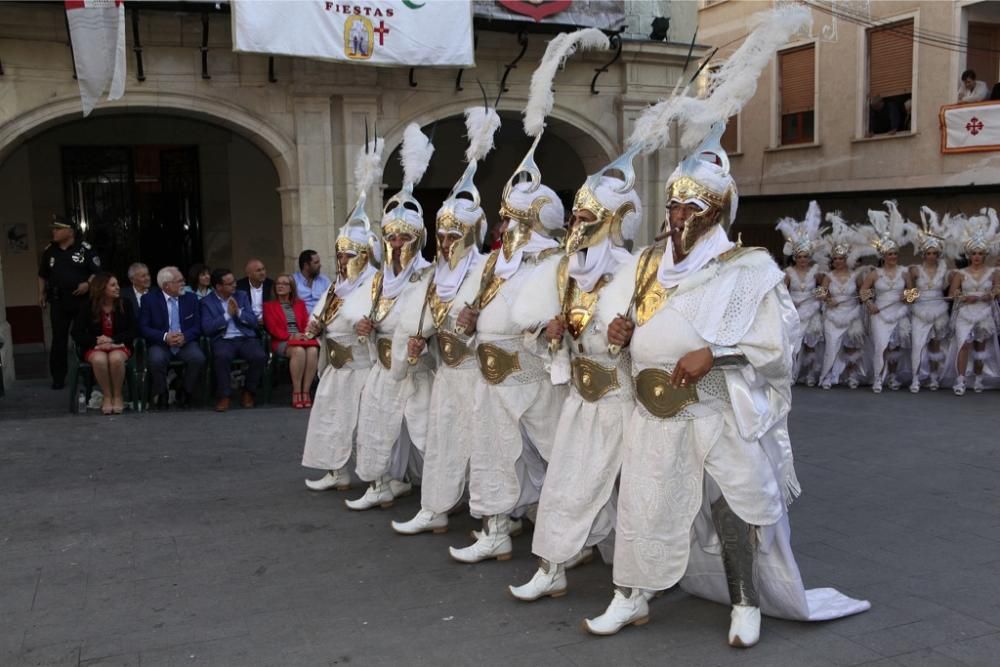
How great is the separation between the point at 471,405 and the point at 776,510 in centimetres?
183

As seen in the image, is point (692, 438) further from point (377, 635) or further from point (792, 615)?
point (377, 635)

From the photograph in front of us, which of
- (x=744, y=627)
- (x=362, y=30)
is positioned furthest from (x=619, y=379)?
(x=362, y=30)

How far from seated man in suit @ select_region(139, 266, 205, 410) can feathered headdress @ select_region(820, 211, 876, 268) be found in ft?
22.5

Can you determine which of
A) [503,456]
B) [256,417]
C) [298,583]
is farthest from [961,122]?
[298,583]

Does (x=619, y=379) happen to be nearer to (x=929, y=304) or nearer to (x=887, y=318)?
(x=887, y=318)

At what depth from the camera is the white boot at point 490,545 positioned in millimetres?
4652

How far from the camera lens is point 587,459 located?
4.02 metres

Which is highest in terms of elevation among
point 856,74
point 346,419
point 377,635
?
point 856,74

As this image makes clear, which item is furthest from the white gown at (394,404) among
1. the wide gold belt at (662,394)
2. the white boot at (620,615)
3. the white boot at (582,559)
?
the wide gold belt at (662,394)

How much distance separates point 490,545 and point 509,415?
2.16 ft

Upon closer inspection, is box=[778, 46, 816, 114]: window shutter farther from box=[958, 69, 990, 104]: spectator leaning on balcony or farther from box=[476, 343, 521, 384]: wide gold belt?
box=[476, 343, 521, 384]: wide gold belt

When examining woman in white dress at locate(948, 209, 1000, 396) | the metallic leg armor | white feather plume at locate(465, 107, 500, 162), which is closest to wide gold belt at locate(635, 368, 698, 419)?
the metallic leg armor

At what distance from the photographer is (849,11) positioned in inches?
656

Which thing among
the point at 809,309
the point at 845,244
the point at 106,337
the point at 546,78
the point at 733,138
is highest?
the point at 733,138
